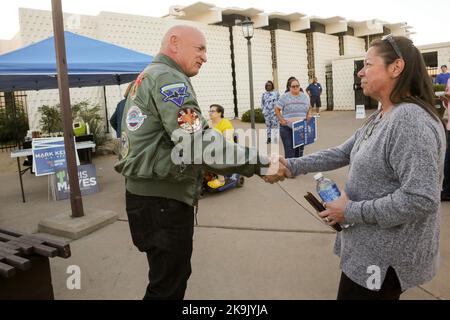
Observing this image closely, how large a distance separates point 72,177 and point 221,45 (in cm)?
1664

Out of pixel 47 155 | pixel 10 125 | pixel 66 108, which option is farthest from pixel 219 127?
pixel 10 125

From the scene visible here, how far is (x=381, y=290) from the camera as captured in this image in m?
1.73

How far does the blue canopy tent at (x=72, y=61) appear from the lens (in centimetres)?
608

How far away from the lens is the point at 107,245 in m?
4.33

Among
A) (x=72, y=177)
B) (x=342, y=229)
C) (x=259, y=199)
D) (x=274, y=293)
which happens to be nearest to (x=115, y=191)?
(x=72, y=177)

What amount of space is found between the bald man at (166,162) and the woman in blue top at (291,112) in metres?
5.32

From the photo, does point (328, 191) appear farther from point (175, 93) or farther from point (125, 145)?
point (125, 145)

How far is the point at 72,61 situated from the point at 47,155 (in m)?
1.59

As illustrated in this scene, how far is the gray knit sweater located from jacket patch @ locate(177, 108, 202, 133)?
2.50 ft

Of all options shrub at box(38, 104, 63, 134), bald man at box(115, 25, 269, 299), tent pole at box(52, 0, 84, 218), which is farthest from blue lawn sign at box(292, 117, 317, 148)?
shrub at box(38, 104, 63, 134)

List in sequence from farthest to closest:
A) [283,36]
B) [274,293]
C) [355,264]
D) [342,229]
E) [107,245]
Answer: [283,36] < [107,245] < [274,293] < [342,229] < [355,264]

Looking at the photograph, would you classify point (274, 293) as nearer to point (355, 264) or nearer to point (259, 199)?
point (355, 264)

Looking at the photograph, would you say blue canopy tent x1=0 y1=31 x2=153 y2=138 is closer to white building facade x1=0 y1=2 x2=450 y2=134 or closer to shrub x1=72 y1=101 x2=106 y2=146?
shrub x1=72 y1=101 x2=106 y2=146
